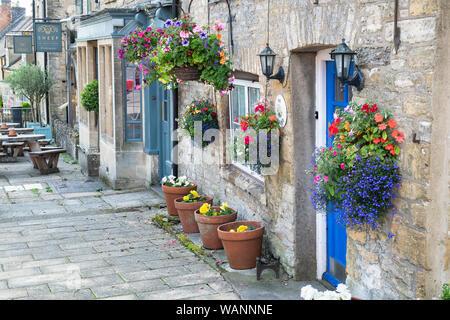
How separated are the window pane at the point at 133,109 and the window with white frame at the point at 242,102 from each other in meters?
4.10

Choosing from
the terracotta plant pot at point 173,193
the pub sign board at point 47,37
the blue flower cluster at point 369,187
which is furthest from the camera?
the pub sign board at point 47,37

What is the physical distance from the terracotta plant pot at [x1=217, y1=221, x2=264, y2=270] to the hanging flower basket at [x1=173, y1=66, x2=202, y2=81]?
203 centimetres

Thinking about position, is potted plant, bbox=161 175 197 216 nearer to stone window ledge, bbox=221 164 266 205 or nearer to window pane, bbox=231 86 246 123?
stone window ledge, bbox=221 164 266 205

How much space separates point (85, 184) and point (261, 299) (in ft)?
25.4

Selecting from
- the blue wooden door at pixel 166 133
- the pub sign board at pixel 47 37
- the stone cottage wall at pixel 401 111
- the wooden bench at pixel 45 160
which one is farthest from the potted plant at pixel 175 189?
the pub sign board at pixel 47 37

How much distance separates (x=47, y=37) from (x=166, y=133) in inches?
331

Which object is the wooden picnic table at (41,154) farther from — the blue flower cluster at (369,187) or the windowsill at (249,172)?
the blue flower cluster at (369,187)

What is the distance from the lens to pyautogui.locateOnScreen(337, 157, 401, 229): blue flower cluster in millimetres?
4320

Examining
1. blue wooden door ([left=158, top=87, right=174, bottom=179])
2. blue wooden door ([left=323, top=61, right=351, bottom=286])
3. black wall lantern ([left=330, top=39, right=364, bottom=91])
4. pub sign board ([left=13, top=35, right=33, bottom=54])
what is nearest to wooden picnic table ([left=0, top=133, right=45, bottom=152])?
blue wooden door ([left=158, top=87, right=174, bottom=179])

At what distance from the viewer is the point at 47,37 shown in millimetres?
17703

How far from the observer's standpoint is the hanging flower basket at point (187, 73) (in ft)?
24.2

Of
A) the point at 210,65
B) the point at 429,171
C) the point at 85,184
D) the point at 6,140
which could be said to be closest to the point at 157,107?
the point at 85,184

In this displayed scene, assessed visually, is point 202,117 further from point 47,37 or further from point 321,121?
point 47,37

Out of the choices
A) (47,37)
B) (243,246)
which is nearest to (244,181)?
(243,246)
